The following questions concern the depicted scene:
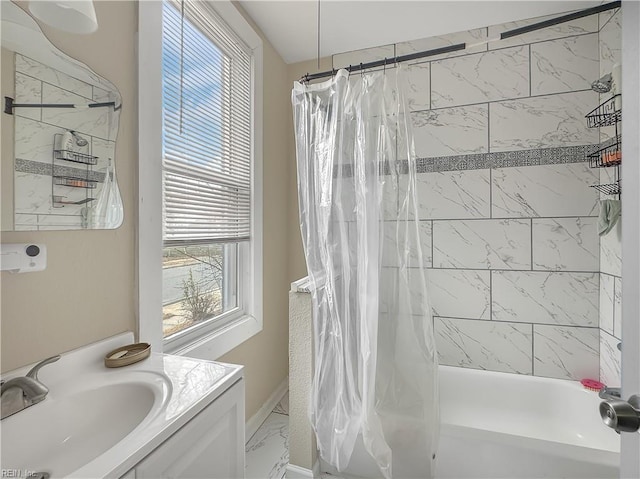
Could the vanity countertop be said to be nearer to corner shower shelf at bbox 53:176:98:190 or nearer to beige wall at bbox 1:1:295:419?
beige wall at bbox 1:1:295:419

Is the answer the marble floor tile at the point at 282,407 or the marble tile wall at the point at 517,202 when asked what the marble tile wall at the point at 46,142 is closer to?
the marble floor tile at the point at 282,407

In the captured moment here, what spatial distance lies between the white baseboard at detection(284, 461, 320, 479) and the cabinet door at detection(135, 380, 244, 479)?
2.20 feet

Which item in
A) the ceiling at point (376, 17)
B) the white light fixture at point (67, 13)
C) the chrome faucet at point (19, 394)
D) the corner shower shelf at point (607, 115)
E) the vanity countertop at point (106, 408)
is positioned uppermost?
the ceiling at point (376, 17)

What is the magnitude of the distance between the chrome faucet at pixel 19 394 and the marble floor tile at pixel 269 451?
1258mm

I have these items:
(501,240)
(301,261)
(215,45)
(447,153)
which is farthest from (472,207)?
(215,45)

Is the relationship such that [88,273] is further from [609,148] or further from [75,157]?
[609,148]

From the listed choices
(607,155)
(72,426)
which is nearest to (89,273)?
(72,426)

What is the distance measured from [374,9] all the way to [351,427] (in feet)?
7.80

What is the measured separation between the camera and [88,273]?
101 centimetres

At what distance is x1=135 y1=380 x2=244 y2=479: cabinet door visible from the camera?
68 cm

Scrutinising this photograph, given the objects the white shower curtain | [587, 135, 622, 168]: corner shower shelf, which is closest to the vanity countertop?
the white shower curtain

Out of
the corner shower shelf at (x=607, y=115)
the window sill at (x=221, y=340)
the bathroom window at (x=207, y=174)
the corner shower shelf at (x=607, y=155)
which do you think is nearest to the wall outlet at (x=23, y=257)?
the bathroom window at (x=207, y=174)

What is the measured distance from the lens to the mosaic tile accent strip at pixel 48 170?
83 centimetres

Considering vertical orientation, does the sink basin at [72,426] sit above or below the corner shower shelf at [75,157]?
below
